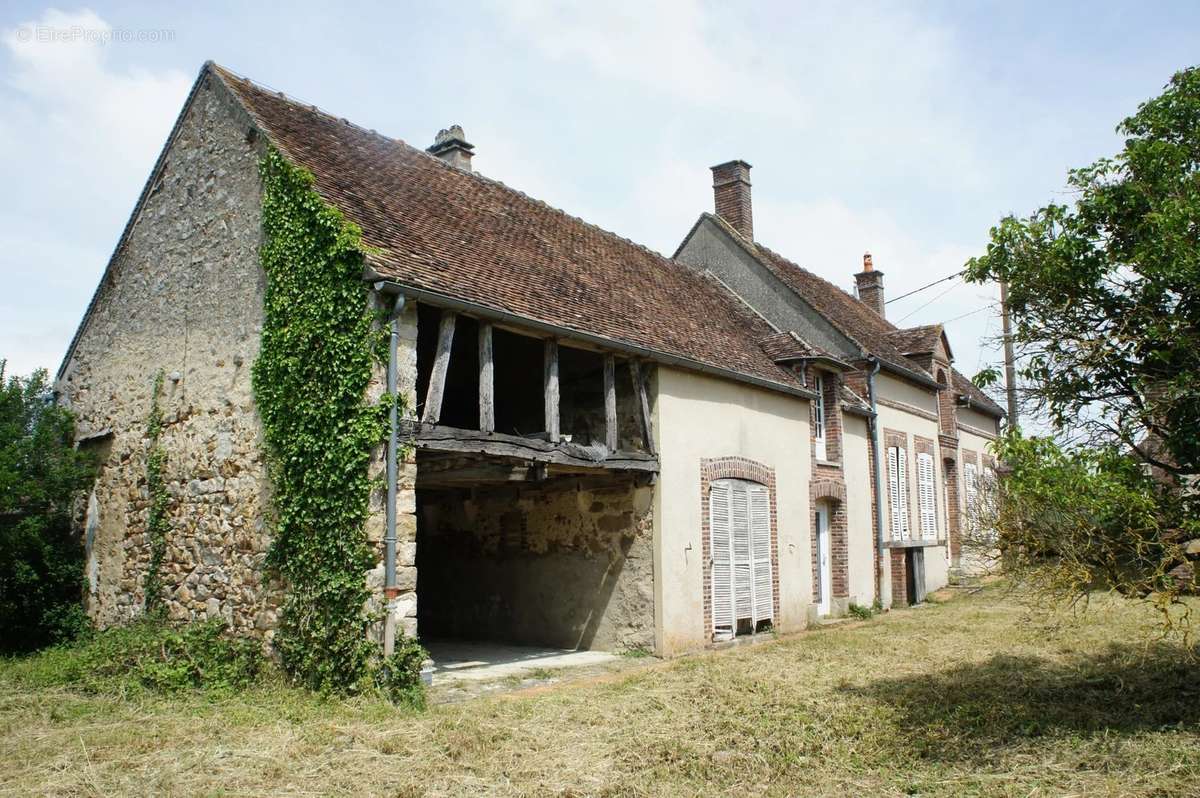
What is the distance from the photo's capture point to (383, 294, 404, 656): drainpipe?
8.19 metres

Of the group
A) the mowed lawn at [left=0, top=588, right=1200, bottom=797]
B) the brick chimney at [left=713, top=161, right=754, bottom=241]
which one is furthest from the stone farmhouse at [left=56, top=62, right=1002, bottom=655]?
the brick chimney at [left=713, top=161, right=754, bottom=241]

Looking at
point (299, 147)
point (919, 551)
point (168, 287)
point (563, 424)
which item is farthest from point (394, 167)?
point (919, 551)

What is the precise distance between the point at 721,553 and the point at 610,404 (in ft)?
9.96

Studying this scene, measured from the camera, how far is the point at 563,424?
40.4 feet

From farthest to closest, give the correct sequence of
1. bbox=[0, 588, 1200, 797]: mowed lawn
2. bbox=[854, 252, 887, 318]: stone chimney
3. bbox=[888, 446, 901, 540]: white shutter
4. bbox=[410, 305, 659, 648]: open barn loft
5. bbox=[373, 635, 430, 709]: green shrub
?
bbox=[854, 252, 887, 318]: stone chimney
bbox=[888, 446, 901, 540]: white shutter
bbox=[410, 305, 659, 648]: open barn loft
bbox=[373, 635, 430, 709]: green shrub
bbox=[0, 588, 1200, 797]: mowed lawn

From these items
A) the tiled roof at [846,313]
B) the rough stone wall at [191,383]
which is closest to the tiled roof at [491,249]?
the rough stone wall at [191,383]

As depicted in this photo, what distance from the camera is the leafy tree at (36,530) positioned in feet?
37.3

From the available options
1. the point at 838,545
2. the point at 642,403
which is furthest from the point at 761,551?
the point at 642,403

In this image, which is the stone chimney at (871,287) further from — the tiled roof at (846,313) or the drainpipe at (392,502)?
the drainpipe at (392,502)

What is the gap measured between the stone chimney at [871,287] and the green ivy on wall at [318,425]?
18251mm

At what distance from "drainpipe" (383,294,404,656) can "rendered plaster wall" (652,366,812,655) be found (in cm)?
404

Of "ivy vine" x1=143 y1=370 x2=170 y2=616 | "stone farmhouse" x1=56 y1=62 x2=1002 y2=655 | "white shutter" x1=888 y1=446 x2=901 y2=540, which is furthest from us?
"white shutter" x1=888 y1=446 x2=901 y2=540

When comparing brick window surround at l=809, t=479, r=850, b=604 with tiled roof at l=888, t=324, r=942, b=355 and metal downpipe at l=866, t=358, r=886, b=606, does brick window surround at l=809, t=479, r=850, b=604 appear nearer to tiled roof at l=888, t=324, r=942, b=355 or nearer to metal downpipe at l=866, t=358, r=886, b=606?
metal downpipe at l=866, t=358, r=886, b=606

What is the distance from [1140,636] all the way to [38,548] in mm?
14120
